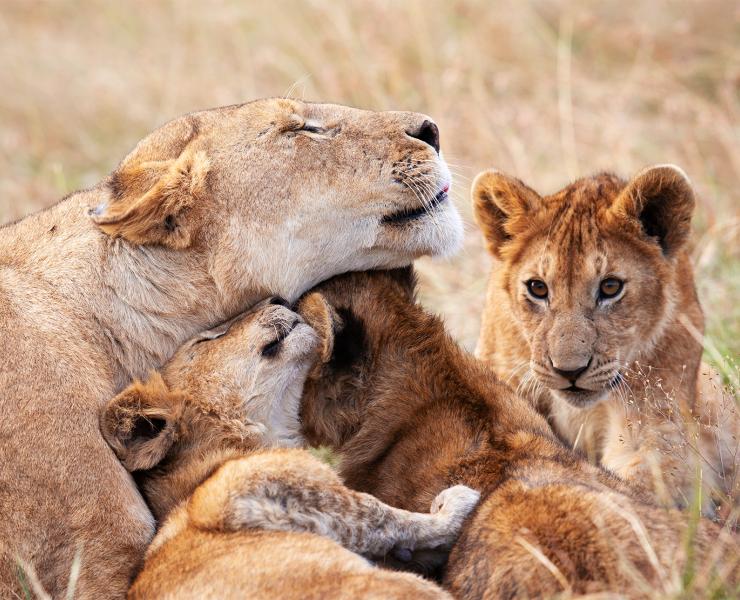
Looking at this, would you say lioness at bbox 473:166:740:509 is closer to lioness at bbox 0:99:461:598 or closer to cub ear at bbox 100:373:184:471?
lioness at bbox 0:99:461:598

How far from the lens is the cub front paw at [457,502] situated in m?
3.96

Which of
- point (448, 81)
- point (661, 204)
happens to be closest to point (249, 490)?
point (661, 204)

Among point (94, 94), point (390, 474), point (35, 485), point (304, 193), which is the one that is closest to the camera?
point (35, 485)

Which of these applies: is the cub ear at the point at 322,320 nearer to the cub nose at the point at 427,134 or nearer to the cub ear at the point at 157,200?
the cub ear at the point at 157,200

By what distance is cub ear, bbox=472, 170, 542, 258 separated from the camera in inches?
215

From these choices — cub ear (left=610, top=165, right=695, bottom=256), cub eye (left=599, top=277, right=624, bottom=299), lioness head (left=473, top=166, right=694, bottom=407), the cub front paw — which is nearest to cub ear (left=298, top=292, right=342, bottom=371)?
the cub front paw

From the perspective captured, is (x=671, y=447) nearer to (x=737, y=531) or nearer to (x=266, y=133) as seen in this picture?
(x=737, y=531)

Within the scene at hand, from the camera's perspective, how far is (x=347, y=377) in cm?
463

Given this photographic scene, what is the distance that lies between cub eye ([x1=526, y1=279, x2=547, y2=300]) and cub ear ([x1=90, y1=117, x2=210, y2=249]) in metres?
1.57

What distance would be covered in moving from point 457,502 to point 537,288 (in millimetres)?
1508

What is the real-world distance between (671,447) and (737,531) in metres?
0.77

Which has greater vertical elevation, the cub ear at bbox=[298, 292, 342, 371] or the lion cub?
the cub ear at bbox=[298, 292, 342, 371]

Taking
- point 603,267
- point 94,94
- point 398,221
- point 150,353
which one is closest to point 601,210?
point 603,267

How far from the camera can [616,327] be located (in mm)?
4930
